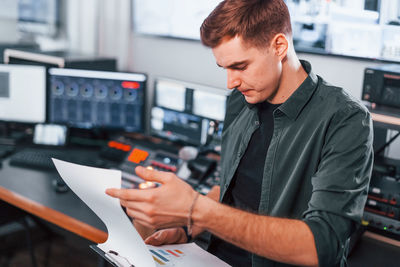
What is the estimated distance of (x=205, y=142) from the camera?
7.34 feet

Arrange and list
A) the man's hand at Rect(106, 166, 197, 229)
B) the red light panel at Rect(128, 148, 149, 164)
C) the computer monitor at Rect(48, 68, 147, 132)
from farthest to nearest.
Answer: the computer monitor at Rect(48, 68, 147, 132) < the red light panel at Rect(128, 148, 149, 164) < the man's hand at Rect(106, 166, 197, 229)

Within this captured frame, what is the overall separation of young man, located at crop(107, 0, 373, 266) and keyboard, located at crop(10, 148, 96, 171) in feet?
3.45

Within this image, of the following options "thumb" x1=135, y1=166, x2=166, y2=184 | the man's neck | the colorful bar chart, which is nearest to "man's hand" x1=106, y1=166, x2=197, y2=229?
"thumb" x1=135, y1=166, x2=166, y2=184

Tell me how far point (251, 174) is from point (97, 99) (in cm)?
136

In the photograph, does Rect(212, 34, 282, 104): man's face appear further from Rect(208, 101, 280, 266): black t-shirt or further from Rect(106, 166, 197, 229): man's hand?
Rect(106, 166, 197, 229): man's hand

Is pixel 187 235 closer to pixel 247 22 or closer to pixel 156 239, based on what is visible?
pixel 156 239

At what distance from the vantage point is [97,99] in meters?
2.46

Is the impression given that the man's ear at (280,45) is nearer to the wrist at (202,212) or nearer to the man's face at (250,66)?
the man's face at (250,66)

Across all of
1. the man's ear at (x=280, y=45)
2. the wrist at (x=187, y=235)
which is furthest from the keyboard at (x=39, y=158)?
the man's ear at (x=280, y=45)

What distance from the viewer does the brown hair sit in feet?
3.73

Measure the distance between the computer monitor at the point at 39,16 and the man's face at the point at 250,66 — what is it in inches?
101

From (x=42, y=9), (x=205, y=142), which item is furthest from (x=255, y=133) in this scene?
(x=42, y=9)

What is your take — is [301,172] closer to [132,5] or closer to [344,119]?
[344,119]

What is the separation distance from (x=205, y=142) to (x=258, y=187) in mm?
939
